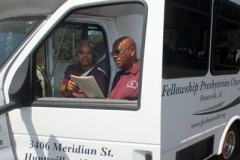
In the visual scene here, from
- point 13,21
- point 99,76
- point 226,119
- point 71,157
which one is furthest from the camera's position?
point 226,119

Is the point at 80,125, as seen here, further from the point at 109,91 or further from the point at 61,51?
the point at 61,51

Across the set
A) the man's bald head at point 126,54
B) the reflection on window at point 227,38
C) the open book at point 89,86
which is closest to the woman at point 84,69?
the open book at point 89,86

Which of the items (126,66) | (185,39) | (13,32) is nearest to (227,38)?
(185,39)

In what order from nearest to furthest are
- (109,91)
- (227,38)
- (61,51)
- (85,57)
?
(109,91) → (85,57) → (61,51) → (227,38)

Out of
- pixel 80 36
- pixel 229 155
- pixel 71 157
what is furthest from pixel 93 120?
pixel 229 155

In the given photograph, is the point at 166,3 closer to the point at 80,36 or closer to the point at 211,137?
the point at 80,36

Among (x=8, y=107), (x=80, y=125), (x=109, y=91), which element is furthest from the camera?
(x=109, y=91)

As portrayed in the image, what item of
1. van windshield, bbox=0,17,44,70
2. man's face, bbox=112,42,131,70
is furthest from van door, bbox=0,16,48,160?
man's face, bbox=112,42,131,70

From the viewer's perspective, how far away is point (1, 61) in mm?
2594

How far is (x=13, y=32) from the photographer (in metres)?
2.78

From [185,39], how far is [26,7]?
1.42m

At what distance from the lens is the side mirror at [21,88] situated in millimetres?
2411

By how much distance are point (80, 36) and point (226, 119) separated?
191 centimetres

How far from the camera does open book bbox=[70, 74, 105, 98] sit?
2.74 meters
